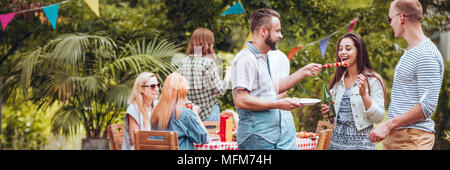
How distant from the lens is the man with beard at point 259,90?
2.77 m

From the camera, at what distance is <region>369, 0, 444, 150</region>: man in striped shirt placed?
8.85 feet

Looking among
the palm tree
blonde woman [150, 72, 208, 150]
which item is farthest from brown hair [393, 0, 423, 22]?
the palm tree

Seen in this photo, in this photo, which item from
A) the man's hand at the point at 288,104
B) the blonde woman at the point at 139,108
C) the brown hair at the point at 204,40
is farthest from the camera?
the brown hair at the point at 204,40

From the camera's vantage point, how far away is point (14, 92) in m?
6.47

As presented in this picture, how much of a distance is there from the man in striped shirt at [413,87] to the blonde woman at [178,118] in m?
1.51

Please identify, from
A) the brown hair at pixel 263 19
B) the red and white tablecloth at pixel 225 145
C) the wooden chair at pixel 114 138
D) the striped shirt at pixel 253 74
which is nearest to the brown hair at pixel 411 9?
the brown hair at pixel 263 19

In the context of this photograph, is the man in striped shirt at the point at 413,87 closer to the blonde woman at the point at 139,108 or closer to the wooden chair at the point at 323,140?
the wooden chair at the point at 323,140

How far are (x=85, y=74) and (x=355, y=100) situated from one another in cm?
452

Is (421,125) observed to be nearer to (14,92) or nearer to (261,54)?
(261,54)
